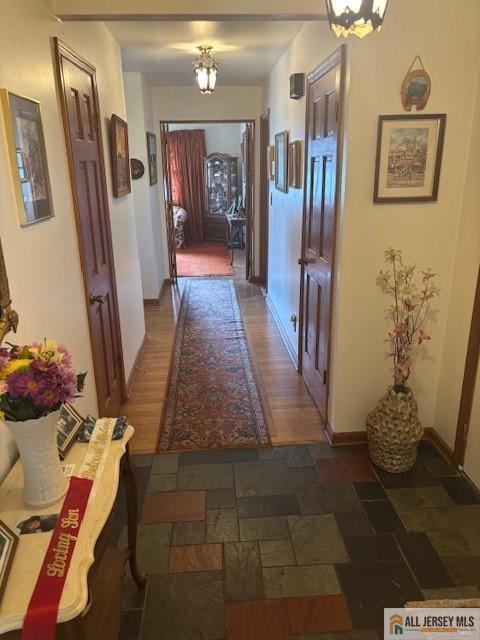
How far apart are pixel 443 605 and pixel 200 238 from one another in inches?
328

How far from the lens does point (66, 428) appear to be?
60.4 inches

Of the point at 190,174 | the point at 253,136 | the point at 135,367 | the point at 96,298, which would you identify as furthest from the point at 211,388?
the point at 190,174

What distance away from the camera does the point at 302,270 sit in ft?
11.2

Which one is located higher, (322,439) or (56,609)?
(56,609)

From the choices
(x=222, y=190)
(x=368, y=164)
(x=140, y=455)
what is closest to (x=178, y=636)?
(x=140, y=455)

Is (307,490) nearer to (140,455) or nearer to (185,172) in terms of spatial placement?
(140,455)

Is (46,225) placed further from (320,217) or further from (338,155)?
(320,217)

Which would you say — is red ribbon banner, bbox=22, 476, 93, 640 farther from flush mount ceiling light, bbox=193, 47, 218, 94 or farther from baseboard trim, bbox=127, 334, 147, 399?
flush mount ceiling light, bbox=193, 47, 218, 94

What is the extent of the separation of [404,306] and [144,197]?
12.1ft

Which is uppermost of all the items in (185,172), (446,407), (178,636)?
(185,172)

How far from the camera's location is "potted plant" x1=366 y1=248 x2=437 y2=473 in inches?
95.3

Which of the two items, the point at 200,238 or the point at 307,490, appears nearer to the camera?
the point at 307,490

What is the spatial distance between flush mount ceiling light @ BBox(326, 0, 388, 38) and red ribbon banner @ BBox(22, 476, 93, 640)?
146 centimetres

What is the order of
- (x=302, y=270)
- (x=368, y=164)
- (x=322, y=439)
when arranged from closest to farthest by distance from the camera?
1. (x=368, y=164)
2. (x=322, y=439)
3. (x=302, y=270)
